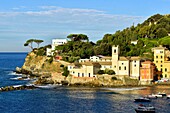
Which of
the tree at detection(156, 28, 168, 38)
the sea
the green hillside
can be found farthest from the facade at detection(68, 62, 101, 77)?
the tree at detection(156, 28, 168, 38)

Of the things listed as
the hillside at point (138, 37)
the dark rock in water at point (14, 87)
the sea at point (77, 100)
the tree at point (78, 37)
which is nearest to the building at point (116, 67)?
the sea at point (77, 100)

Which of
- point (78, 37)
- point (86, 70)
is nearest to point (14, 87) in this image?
point (86, 70)

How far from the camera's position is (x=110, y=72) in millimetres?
74625

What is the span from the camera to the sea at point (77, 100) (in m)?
48.6

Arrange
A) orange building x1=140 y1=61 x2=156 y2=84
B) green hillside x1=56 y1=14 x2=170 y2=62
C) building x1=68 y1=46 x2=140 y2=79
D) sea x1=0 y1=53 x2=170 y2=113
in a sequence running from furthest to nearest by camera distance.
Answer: green hillside x1=56 y1=14 x2=170 y2=62 → building x1=68 y1=46 x2=140 y2=79 → orange building x1=140 y1=61 x2=156 y2=84 → sea x1=0 y1=53 x2=170 y2=113

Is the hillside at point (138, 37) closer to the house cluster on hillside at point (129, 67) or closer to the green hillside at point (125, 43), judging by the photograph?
the green hillside at point (125, 43)

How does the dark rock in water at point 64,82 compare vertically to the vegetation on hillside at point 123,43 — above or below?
below

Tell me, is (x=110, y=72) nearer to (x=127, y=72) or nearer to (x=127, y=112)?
(x=127, y=72)

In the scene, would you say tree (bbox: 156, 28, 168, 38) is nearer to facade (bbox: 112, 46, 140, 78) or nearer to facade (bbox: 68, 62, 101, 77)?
facade (bbox: 112, 46, 140, 78)

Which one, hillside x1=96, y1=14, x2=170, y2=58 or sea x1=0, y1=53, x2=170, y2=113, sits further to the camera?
hillside x1=96, y1=14, x2=170, y2=58

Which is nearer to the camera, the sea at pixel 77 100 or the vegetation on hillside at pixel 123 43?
the sea at pixel 77 100

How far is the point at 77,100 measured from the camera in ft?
182

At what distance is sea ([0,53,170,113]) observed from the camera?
48562 mm

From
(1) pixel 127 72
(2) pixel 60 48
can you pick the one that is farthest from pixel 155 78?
(2) pixel 60 48
